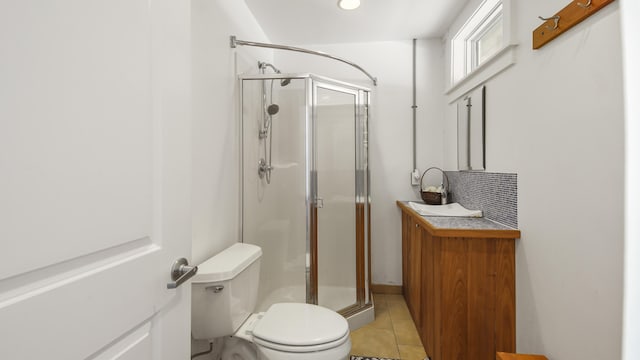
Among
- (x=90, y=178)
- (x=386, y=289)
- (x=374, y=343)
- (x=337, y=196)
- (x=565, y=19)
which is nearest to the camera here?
(x=90, y=178)

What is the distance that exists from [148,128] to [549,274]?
1.56 m

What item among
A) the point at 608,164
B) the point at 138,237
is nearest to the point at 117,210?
the point at 138,237

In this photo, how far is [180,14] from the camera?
0.75 meters

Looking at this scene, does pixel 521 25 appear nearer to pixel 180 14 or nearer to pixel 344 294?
pixel 180 14

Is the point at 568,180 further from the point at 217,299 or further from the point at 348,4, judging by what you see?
the point at 348,4

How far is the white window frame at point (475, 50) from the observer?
143 cm

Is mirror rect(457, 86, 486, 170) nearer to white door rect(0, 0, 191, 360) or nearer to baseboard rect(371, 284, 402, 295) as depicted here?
baseboard rect(371, 284, 402, 295)

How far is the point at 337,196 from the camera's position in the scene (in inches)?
80.5

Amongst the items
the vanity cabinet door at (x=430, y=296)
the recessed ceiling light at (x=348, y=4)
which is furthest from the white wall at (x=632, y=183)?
the recessed ceiling light at (x=348, y=4)

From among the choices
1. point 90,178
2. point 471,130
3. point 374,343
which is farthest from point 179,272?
point 471,130

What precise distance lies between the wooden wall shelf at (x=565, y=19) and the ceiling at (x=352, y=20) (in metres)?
1.01

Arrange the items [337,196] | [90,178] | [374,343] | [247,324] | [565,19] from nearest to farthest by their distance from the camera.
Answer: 1. [90,178]
2. [565,19]
3. [247,324]
4. [374,343]
5. [337,196]

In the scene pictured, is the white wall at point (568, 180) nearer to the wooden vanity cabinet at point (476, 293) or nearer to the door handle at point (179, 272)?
the wooden vanity cabinet at point (476, 293)

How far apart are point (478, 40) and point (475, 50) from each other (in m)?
0.07
